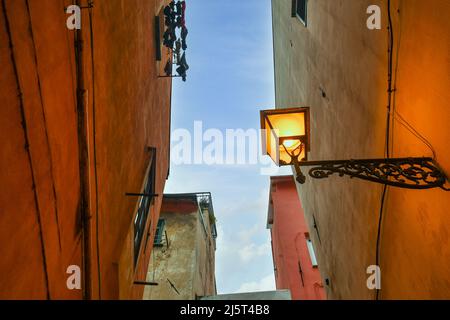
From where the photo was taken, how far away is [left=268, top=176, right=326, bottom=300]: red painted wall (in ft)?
56.0

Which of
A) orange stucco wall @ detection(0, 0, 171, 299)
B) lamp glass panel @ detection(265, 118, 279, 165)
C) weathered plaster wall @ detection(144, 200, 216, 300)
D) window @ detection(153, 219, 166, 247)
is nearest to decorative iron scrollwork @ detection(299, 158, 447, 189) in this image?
lamp glass panel @ detection(265, 118, 279, 165)

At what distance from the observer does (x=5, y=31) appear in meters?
2.43

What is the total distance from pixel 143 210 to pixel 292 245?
13.0m

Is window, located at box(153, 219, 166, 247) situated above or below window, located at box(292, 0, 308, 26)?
below

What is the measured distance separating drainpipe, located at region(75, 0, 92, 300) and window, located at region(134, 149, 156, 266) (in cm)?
288

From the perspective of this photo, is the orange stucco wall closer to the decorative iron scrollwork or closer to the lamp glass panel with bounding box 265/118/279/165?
the lamp glass panel with bounding box 265/118/279/165

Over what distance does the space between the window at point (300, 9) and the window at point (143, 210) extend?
6.03 metres

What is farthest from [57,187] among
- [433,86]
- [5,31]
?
[433,86]

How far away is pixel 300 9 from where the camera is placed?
32.5 ft

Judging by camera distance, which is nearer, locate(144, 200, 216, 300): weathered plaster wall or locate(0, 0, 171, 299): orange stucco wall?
locate(0, 0, 171, 299): orange stucco wall

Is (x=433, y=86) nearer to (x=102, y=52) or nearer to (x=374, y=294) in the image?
(x=374, y=294)

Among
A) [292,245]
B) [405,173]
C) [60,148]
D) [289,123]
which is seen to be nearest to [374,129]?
[289,123]

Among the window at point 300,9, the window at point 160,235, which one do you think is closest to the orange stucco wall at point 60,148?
the window at point 300,9
